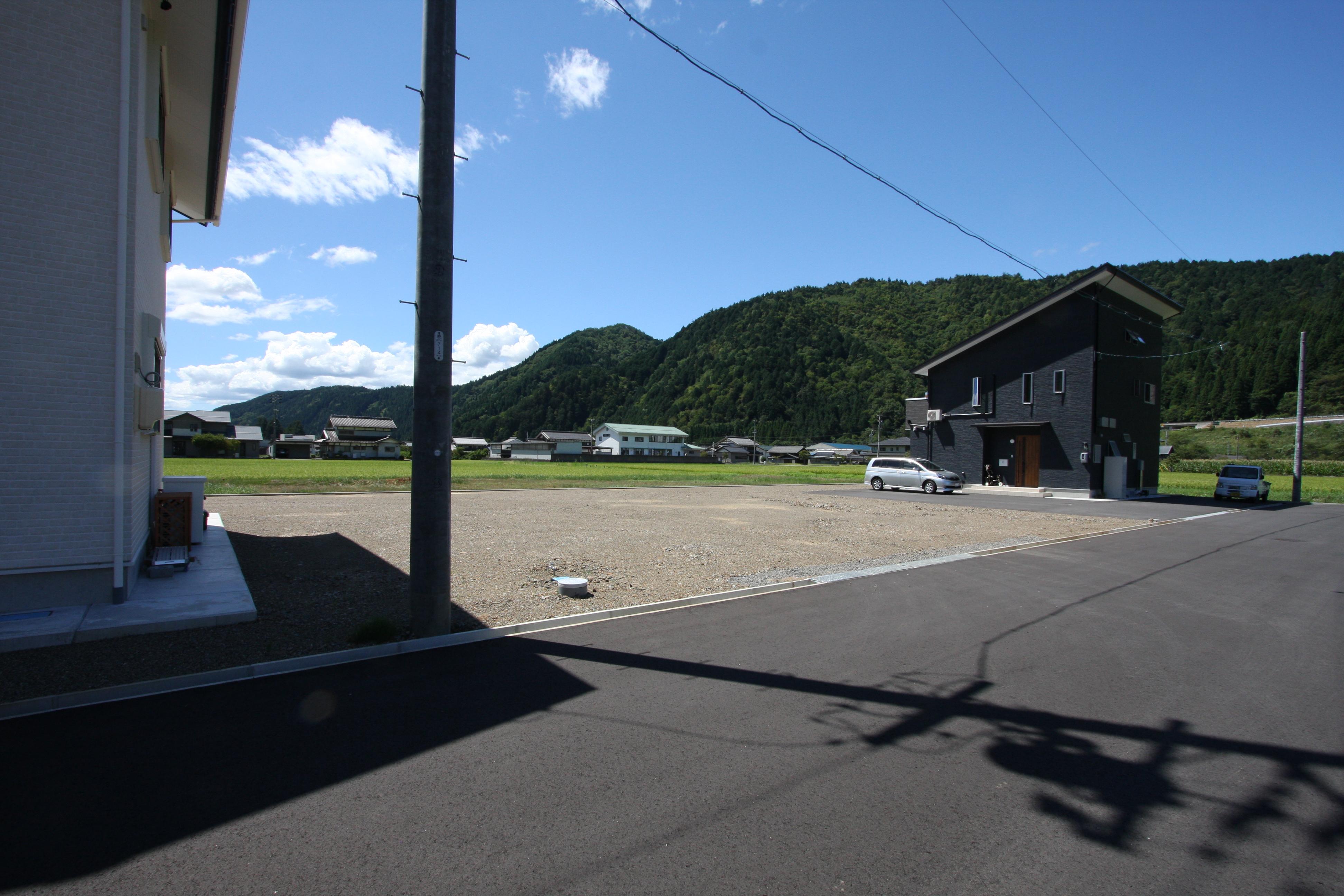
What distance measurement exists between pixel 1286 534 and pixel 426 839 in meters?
21.4

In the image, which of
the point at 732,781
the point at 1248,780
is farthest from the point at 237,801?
the point at 1248,780

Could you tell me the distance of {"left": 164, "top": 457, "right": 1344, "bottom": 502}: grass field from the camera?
97.1ft

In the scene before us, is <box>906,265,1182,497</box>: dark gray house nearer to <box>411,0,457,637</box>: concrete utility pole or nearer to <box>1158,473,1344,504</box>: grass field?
<box>1158,473,1344,504</box>: grass field

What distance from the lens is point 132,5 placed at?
6930mm

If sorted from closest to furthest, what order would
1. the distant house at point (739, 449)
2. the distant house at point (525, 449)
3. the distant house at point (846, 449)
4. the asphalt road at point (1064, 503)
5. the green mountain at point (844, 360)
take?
the asphalt road at point (1064, 503)
the green mountain at point (844, 360)
the distant house at point (525, 449)
the distant house at point (846, 449)
the distant house at point (739, 449)

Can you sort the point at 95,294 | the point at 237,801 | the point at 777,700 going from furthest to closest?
the point at 95,294
the point at 777,700
the point at 237,801

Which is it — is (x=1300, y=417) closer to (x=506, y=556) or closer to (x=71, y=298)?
(x=506, y=556)

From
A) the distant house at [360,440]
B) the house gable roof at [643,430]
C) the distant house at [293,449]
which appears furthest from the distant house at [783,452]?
the distant house at [293,449]

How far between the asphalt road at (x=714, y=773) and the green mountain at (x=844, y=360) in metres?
28.8

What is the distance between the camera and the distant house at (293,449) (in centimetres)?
8188

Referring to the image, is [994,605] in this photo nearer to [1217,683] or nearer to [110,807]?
[1217,683]

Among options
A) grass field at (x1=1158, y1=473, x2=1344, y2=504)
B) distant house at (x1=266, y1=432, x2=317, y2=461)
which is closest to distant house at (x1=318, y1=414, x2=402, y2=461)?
distant house at (x1=266, y1=432, x2=317, y2=461)

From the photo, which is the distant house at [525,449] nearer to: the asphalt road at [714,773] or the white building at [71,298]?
the white building at [71,298]

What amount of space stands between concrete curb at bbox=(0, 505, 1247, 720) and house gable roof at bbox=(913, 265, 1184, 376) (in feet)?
83.8
